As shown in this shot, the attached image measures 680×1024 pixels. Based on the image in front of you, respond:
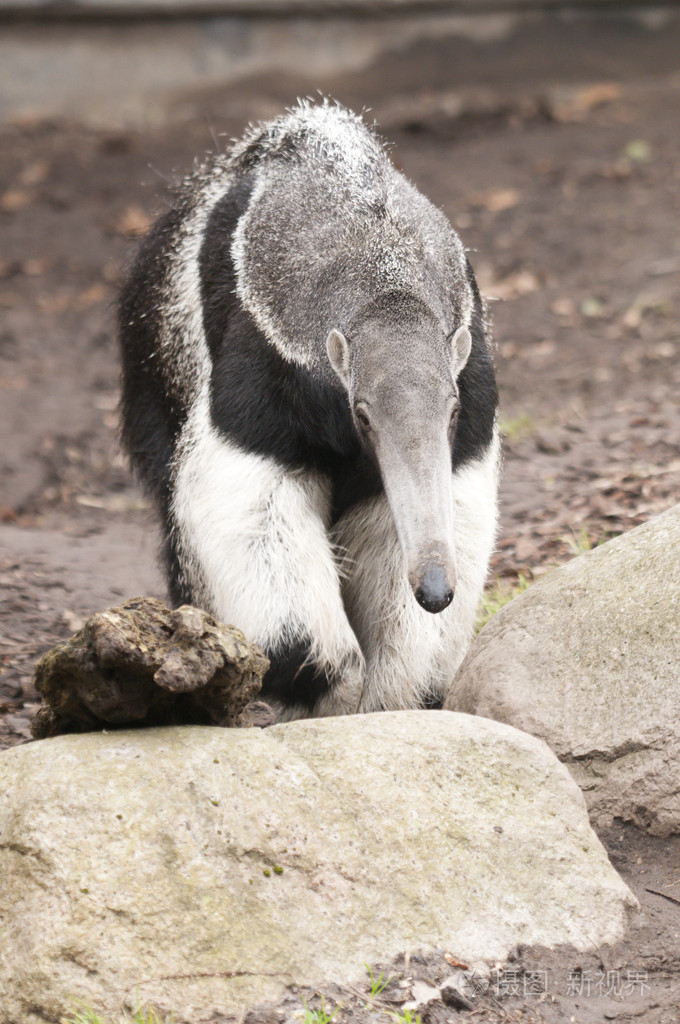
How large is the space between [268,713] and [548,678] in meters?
1.53

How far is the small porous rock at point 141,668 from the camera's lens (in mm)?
3352

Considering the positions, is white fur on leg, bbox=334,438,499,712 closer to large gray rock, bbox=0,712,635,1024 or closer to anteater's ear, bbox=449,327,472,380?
anteater's ear, bbox=449,327,472,380

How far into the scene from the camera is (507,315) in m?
10.9

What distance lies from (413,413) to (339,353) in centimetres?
39

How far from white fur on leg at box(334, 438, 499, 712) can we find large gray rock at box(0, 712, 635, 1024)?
1.16 metres

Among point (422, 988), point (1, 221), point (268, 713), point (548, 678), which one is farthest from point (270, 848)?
point (1, 221)

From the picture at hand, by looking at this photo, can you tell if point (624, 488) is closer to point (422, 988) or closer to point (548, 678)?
point (548, 678)

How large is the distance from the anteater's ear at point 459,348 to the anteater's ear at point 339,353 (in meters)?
0.33

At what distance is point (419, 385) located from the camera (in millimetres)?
3795

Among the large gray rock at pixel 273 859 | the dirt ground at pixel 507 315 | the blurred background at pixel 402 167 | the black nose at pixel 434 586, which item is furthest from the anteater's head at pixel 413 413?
the blurred background at pixel 402 167

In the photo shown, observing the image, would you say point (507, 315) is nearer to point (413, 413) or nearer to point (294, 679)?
point (294, 679)

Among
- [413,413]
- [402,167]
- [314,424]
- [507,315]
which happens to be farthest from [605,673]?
[507,315]

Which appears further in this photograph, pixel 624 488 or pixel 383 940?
pixel 624 488

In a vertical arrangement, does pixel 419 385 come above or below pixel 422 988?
above
